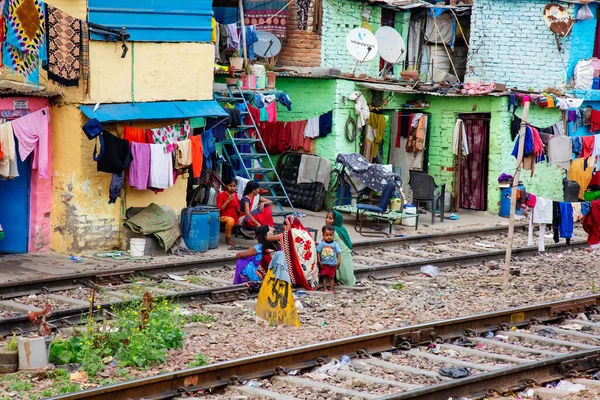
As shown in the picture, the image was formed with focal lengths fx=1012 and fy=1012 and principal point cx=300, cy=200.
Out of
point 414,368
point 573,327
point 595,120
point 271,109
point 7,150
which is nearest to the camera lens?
point 414,368

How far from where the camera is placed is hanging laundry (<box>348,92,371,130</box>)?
2345 centimetres

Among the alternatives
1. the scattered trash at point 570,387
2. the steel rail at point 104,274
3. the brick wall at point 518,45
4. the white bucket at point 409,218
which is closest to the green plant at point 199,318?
the steel rail at point 104,274

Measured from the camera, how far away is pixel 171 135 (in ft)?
59.0

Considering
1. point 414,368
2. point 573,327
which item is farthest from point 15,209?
point 573,327

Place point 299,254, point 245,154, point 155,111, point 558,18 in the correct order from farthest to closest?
point 558,18, point 245,154, point 155,111, point 299,254

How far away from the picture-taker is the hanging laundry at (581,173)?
25.3 metres

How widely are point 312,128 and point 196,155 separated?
5.81 m

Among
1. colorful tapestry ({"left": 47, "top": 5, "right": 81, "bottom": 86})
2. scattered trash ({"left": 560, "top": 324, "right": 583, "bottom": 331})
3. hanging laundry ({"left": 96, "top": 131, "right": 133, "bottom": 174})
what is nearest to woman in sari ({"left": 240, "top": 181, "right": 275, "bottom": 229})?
hanging laundry ({"left": 96, "top": 131, "right": 133, "bottom": 174})

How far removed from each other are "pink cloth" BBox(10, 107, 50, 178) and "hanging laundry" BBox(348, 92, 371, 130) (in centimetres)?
882

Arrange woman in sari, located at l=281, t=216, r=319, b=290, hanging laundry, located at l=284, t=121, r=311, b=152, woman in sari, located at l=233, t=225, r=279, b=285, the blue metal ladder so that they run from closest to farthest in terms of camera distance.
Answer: woman in sari, located at l=281, t=216, r=319, b=290 < woman in sari, located at l=233, t=225, r=279, b=285 < the blue metal ladder < hanging laundry, located at l=284, t=121, r=311, b=152

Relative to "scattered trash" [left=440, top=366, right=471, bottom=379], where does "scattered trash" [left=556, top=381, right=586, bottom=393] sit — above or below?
below

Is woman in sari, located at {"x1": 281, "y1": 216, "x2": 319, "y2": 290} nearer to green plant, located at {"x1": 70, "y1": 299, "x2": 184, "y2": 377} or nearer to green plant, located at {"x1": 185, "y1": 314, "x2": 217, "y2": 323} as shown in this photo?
green plant, located at {"x1": 185, "y1": 314, "x2": 217, "y2": 323}

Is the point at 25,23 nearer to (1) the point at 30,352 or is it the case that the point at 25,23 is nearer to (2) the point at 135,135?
(2) the point at 135,135

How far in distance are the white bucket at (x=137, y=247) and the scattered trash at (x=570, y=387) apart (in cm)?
843
